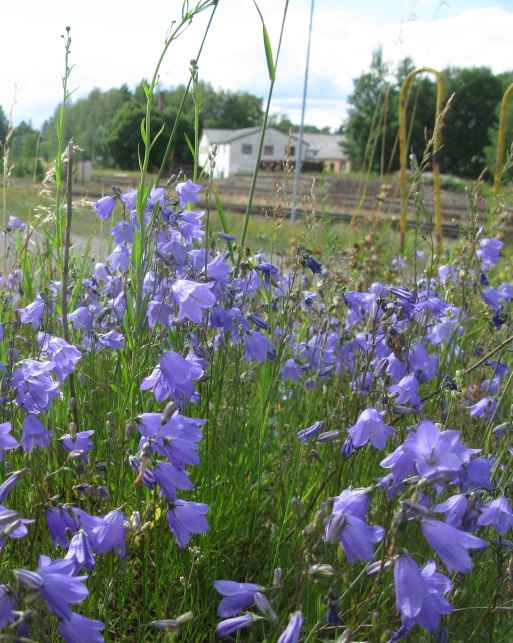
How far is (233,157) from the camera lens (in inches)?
2643

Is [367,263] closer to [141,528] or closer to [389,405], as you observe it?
[389,405]

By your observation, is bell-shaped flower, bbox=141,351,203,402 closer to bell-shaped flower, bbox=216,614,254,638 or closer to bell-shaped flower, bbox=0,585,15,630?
bell-shaped flower, bbox=216,614,254,638

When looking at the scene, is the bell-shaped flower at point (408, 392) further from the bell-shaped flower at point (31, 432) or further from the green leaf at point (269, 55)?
the green leaf at point (269, 55)

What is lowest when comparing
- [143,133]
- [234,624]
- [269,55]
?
[234,624]

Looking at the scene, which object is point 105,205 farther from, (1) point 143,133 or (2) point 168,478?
(2) point 168,478

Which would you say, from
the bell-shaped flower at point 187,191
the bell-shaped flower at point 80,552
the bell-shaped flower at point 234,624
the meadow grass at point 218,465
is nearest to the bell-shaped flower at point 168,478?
the meadow grass at point 218,465

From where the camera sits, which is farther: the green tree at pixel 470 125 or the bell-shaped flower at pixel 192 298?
the green tree at pixel 470 125

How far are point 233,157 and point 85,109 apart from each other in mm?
20637

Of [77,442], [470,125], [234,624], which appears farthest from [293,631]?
[470,125]

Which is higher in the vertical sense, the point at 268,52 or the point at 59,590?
the point at 268,52

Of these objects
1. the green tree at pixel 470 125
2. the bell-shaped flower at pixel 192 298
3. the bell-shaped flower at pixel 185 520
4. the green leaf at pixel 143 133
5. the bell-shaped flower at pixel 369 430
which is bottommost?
the bell-shaped flower at pixel 185 520

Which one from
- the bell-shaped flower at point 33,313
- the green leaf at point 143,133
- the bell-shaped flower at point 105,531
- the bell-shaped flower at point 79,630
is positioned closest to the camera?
the bell-shaped flower at point 79,630

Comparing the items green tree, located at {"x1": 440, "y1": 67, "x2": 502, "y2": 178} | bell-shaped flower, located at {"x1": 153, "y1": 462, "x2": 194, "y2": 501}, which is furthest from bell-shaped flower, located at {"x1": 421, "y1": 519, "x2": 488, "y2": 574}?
green tree, located at {"x1": 440, "y1": 67, "x2": 502, "y2": 178}

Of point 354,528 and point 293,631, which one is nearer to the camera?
point 293,631
